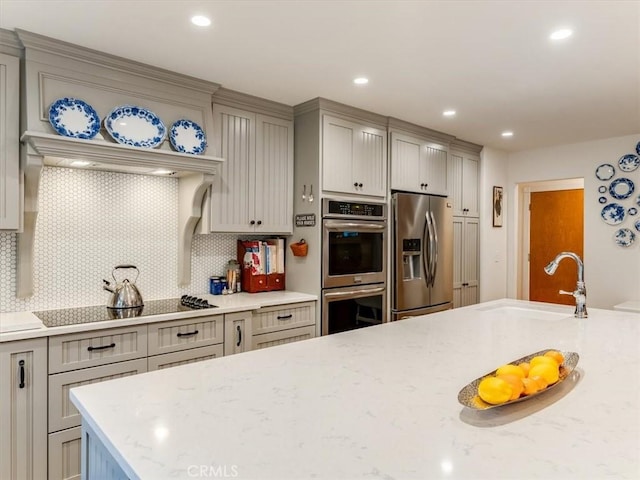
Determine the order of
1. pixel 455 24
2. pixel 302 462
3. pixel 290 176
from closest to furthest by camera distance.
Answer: pixel 302 462
pixel 455 24
pixel 290 176

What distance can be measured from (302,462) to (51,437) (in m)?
1.87

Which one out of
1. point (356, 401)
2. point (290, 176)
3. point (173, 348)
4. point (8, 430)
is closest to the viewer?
point (356, 401)

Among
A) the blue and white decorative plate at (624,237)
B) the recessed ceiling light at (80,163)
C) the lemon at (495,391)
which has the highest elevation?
the recessed ceiling light at (80,163)

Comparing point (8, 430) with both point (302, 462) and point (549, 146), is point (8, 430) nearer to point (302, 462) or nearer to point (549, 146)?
point (302, 462)

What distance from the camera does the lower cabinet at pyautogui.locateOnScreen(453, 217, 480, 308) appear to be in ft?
15.1

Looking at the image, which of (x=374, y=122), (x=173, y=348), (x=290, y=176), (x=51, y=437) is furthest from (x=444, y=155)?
(x=51, y=437)

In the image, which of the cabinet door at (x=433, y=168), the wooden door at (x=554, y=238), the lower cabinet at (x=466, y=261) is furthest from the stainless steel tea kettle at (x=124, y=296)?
the wooden door at (x=554, y=238)

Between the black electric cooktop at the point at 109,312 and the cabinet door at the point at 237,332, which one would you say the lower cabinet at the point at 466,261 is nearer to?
the cabinet door at the point at 237,332

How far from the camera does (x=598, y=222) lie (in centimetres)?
450

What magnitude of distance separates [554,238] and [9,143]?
18.5ft

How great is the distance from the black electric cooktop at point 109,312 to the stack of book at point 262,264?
1.82 ft

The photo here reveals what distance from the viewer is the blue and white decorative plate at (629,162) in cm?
423

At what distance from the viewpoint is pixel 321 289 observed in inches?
127

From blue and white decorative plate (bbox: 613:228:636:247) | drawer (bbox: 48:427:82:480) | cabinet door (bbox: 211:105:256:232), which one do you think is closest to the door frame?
blue and white decorative plate (bbox: 613:228:636:247)
